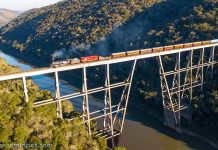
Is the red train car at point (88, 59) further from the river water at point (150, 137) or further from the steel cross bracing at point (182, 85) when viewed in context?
the river water at point (150, 137)

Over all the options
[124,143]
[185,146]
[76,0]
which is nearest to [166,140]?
[185,146]

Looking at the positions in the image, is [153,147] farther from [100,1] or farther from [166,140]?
[100,1]

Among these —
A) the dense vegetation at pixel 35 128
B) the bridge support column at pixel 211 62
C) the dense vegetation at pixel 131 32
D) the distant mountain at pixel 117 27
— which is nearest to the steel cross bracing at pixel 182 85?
the bridge support column at pixel 211 62

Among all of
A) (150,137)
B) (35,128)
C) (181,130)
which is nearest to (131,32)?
(181,130)

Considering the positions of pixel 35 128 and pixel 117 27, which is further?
pixel 117 27

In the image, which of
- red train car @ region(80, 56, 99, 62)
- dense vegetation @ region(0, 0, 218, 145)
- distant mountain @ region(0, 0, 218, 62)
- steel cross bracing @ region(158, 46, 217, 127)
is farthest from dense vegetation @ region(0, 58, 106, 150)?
distant mountain @ region(0, 0, 218, 62)

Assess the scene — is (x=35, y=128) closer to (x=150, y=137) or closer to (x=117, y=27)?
(x=150, y=137)
